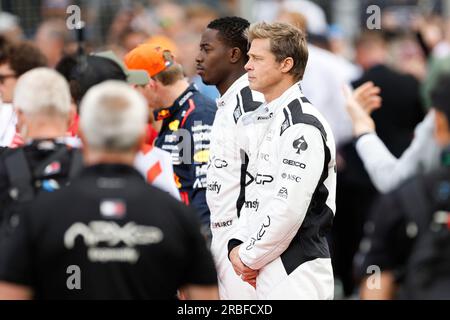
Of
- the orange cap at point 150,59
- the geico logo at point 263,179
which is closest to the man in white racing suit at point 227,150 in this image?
the geico logo at point 263,179

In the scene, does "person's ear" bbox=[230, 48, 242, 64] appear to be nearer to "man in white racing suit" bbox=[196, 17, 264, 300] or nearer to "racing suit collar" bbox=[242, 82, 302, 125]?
"man in white racing suit" bbox=[196, 17, 264, 300]

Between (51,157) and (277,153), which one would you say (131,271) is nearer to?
(51,157)

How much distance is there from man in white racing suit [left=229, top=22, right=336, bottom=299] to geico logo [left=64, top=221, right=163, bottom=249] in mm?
1811

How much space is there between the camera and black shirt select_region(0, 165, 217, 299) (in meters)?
4.72

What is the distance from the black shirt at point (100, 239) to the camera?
15.5 feet

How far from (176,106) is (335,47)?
22.6ft

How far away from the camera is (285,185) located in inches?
254

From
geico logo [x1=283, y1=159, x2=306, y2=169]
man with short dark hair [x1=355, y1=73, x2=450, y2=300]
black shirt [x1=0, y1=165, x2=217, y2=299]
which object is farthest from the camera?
geico logo [x1=283, y1=159, x2=306, y2=169]

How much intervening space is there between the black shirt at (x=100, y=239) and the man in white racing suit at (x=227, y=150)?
226cm

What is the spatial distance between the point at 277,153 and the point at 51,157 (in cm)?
147

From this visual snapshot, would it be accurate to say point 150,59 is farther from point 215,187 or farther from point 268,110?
point 268,110

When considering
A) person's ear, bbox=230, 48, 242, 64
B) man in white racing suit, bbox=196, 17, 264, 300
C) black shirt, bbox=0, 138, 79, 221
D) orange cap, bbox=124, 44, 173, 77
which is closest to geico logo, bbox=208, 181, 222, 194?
man in white racing suit, bbox=196, 17, 264, 300

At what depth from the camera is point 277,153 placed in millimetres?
6598
